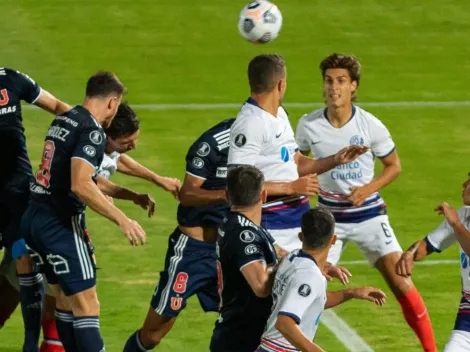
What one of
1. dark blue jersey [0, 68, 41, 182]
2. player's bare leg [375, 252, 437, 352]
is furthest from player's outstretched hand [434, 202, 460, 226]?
dark blue jersey [0, 68, 41, 182]

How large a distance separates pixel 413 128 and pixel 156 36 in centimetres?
554

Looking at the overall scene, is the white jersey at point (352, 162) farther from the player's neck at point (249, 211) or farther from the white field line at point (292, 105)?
the white field line at point (292, 105)

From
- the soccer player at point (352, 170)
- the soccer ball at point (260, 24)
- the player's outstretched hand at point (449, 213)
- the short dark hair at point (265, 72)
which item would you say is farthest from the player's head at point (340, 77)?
the soccer ball at point (260, 24)

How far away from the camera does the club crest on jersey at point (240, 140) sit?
10.2 m

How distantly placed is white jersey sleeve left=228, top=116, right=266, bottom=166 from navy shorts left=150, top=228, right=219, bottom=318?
0.85m

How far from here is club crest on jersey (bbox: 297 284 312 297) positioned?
26.8 feet

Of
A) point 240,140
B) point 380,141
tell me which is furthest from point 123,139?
point 380,141

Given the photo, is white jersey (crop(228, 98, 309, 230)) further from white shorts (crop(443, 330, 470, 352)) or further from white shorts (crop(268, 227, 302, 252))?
white shorts (crop(443, 330, 470, 352))

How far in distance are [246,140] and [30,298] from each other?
86.7 inches

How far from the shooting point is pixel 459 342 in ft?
31.7

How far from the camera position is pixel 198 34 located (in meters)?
22.1

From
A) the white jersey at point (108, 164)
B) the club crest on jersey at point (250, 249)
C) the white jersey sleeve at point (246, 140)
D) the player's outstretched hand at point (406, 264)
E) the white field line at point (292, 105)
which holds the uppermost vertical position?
the white jersey sleeve at point (246, 140)

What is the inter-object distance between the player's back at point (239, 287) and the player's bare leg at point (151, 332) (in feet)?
5.11

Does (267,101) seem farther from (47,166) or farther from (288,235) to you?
(47,166)
